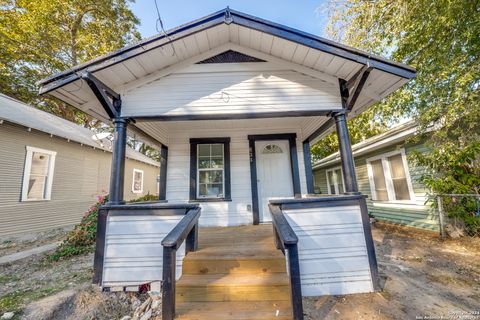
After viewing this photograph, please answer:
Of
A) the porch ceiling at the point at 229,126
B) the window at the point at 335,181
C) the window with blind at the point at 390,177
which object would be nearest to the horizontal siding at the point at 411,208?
the window with blind at the point at 390,177

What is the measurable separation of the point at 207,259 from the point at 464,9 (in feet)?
24.5

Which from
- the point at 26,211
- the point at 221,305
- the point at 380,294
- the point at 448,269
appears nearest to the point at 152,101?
the point at 221,305

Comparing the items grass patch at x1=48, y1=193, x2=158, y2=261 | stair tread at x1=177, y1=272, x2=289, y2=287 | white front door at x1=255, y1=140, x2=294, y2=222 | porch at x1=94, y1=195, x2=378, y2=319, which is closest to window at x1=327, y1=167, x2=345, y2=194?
white front door at x1=255, y1=140, x2=294, y2=222

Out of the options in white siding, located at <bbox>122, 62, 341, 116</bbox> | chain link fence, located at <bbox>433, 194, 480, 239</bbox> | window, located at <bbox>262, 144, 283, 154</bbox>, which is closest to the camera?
white siding, located at <bbox>122, 62, 341, 116</bbox>

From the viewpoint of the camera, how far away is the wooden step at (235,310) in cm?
203

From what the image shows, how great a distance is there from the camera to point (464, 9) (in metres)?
4.42

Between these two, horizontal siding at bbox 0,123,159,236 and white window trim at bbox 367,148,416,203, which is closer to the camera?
white window trim at bbox 367,148,416,203

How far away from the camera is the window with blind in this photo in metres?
6.02

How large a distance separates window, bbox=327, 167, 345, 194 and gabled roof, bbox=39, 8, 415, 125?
22.8 feet

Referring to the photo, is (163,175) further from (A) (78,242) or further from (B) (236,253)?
(B) (236,253)

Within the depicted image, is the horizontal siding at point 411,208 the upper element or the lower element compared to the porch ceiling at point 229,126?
lower

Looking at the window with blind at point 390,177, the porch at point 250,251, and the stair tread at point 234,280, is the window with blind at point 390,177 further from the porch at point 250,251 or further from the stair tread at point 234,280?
the stair tread at point 234,280

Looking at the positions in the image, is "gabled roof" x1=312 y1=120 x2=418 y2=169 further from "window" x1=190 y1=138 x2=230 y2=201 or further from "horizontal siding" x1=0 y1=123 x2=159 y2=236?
"horizontal siding" x1=0 y1=123 x2=159 y2=236

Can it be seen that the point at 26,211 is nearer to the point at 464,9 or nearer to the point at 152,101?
the point at 152,101
